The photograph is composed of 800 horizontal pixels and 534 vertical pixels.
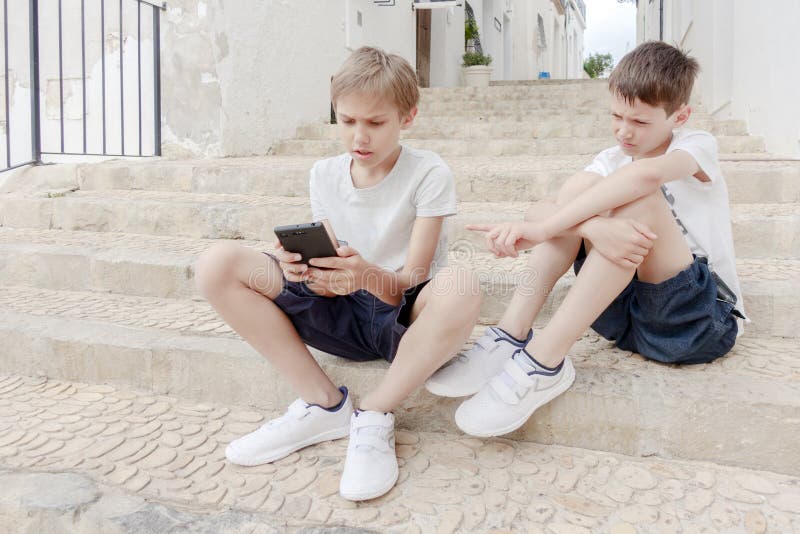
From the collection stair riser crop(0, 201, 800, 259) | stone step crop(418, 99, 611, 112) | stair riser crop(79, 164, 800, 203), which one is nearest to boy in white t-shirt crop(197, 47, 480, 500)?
stair riser crop(0, 201, 800, 259)

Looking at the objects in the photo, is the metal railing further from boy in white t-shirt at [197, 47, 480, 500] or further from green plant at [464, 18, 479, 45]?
green plant at [464, 18, 479, 45]

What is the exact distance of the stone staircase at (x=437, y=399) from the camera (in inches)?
47.1

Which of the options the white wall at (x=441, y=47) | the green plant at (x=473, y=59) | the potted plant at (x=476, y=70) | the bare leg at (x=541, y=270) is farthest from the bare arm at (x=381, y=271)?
the green plant at (x=473, y=59)

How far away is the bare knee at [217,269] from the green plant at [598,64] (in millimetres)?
26478

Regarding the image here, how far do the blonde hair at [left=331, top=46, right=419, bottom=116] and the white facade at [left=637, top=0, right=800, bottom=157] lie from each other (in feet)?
7.79

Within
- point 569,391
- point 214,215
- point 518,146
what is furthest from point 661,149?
point 518,146

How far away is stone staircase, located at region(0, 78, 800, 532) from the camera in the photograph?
3.93ft

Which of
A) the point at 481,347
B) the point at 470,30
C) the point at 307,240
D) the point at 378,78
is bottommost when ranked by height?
the point at 481,347

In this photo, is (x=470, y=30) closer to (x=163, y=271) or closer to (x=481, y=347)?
(x=163, y=271)

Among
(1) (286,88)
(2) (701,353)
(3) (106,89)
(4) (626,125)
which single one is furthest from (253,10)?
(2) (701,353)

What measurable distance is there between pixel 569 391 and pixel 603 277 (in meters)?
0.27

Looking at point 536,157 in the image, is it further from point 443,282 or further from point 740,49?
point 443,282

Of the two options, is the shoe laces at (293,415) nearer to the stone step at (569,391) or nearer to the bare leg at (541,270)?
the stone step at (569,391)

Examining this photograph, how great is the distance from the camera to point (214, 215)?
279 cm
